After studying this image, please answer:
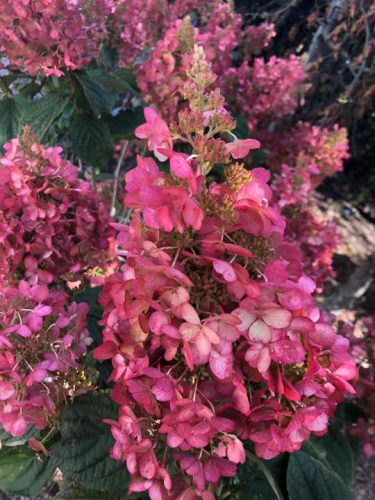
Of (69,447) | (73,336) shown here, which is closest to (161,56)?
(73,336)

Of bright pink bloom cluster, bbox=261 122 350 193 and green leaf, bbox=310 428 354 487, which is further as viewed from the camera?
bright pink bloom cluster, bbox=261 122 350 193

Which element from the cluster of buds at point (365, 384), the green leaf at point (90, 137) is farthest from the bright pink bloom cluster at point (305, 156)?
the green leaf at point (90, 137)

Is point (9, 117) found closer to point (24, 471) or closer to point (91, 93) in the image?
point (91, 93)

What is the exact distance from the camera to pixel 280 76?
2168 mm

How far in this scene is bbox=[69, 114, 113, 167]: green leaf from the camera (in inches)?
63.6

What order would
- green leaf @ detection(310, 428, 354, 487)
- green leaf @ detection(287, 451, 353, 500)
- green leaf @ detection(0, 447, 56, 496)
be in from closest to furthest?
green leaf @ detection(287, 451, 353, 500) < green leaf @ detection(0, 447, 56, 496) < green leaf @ detection(310, 428, 354, 487)

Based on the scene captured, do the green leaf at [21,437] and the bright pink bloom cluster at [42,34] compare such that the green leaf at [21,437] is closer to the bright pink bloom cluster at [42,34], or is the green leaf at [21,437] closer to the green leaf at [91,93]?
the bright pink bloom cluster at [42,34]

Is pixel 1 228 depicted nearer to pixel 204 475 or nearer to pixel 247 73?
pixel 204 475

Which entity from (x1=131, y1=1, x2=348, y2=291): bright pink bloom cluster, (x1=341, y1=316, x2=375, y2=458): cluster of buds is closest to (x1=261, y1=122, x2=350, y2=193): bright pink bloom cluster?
(x1=131, y1=1, x2=348, y2=291): bright pink bloom cluster

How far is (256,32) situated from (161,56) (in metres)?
0.94

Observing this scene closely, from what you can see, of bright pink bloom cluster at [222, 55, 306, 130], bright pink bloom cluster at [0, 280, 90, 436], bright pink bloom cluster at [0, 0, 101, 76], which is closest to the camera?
bright pink bloom cluster at [0, 280, 90, 436]

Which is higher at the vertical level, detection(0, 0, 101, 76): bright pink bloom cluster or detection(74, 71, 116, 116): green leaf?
detection(0, 0, 101, 76): bright pink bloom cluster

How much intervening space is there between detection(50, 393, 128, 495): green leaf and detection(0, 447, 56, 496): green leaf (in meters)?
0.15

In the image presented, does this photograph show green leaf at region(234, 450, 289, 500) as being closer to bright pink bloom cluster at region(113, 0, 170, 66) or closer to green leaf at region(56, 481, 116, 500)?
green leaf at region(56, 481, 116, 500)
